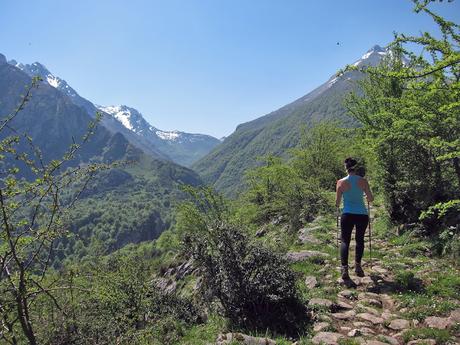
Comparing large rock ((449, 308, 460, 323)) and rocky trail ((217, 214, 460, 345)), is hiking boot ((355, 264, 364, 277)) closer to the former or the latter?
rocky trail ((217, 214, 460, 345))

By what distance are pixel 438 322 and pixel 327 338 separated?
2.12 meters

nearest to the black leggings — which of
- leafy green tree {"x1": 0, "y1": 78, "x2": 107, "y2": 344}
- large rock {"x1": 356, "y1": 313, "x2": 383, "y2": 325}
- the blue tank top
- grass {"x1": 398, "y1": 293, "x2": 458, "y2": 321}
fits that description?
the blue tank top

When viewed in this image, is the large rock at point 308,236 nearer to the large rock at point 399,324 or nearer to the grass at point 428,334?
the large rock at point 399,324

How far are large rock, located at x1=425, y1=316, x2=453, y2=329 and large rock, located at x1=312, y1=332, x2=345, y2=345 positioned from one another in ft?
5.60

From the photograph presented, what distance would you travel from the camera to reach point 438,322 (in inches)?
296

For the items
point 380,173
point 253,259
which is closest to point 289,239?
point 380,173

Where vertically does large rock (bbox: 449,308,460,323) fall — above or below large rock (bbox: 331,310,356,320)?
below

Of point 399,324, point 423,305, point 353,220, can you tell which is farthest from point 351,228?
point 399,324

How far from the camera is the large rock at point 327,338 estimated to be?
7.23 meters

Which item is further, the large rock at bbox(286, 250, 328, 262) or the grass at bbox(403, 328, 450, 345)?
the large rock at bbox(286, 250, 328, 262)

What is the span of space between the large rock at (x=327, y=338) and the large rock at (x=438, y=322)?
1.71 m

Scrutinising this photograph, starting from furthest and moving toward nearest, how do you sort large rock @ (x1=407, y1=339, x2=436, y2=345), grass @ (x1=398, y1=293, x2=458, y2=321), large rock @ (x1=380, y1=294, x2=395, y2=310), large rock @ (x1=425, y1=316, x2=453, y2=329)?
large rock @ (x1=380, y1=294, x2=395, y2=310), grass @ (x1=398, y1=293, x2=458, y2=321), large rock @ (x1=425, y1=316, x2=453, y2=329), large rock @ (x1=407, y1=339, x2=436, y2=345)

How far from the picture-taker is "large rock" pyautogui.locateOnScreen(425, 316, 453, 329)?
290 inches

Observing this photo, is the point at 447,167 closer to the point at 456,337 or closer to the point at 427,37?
the point at 427,37
